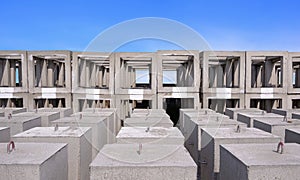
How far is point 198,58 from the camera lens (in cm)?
1351

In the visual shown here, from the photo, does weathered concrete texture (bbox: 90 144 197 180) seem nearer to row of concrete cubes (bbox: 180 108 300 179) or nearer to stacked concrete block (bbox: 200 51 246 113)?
row of concrete cubes (bbox: 180 108 300 179)

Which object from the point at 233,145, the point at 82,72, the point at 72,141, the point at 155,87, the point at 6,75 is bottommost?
the point at 72,141

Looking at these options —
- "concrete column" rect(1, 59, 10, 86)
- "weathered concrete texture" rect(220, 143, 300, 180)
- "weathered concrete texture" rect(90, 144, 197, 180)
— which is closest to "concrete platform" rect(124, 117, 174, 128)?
"weathered concrete texture" rect(220, 143, 300, 180)

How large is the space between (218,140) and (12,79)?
15.2 m

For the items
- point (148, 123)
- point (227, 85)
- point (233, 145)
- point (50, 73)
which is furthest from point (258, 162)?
point (50, 73)

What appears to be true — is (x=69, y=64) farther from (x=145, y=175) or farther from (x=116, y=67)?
(x=145, y=175)

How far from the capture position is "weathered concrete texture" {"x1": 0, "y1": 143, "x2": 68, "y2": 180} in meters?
3.13

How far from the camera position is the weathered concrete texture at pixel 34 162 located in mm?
3135

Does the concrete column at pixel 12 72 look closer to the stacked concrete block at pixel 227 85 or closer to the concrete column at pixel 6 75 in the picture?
the concrete column at pixel 6 75

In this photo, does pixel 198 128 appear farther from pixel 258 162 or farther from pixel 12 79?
pixel 12 79

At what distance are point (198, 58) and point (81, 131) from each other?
946 centimetres

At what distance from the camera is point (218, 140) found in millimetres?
4598

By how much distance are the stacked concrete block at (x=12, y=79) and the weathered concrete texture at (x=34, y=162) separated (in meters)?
10.4

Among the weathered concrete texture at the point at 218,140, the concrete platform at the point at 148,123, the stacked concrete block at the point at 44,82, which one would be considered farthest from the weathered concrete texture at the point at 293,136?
the stacked concrete block at the point at 44,82
